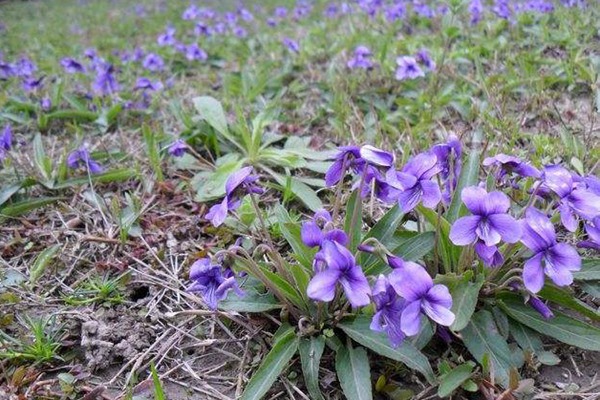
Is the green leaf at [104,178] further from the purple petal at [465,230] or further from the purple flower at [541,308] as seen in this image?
the purple flower at [541,308]

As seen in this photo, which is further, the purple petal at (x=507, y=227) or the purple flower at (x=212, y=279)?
the purple flower at (x=212, y=279)

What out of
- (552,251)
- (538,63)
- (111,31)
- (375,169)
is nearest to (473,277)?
(552,251)

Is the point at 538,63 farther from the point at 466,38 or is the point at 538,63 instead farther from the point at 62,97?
the point at 62,97

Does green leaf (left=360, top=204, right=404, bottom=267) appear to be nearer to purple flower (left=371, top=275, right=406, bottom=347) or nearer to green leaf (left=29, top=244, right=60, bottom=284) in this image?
purple flower (left=371, top=275, right=406, bottom=347)

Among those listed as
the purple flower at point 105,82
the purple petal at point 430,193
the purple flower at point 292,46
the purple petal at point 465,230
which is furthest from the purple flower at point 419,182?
the purple flower at point 292,46

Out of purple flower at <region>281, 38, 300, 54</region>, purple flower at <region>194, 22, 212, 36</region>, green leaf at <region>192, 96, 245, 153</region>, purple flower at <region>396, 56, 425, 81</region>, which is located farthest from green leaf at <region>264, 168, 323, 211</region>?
purple flower at <region>194, 22, 212, 36</region>

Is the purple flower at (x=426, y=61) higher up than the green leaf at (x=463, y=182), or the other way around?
the green leaf at (x=463, y=182)

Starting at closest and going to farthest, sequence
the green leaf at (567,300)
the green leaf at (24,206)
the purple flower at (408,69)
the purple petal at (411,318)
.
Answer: the purple petal at (411,318) < the green leaf at (567,300) < the green leaf at (24,206) < the purple flower at (408,69)
